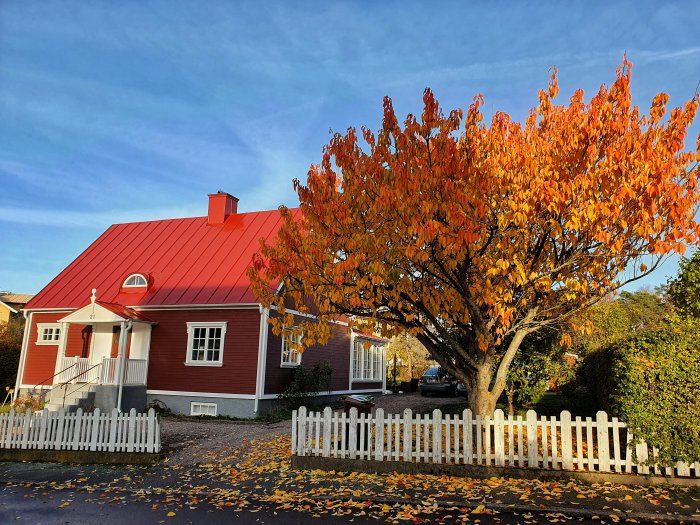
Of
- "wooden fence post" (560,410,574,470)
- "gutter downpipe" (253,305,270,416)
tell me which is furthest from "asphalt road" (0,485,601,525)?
"gutter downpipe" (253,305,270,416)

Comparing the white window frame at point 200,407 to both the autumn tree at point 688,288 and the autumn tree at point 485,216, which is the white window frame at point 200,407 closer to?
the autumn tree at point 485,216

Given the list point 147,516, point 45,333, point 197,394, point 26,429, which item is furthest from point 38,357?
point 147,516

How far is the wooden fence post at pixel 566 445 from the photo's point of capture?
27.5ft

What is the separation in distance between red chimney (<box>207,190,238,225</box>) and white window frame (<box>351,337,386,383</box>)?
849cm

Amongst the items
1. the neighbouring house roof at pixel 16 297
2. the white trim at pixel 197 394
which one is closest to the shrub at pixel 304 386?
the white trim at pixel 197 394

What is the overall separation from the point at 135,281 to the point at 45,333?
4.39m

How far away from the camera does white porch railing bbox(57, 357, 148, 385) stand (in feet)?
55.4

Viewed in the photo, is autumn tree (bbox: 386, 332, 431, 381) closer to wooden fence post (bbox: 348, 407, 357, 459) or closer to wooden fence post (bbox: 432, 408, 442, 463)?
wooden fence post (bbox: 348, 407, 357, 459)

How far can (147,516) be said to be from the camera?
705 cm

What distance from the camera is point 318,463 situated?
9.39 metres

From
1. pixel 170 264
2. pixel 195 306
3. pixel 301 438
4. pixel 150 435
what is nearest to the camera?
pixel 301 438

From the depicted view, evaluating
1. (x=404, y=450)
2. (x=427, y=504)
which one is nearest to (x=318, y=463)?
(x=404, y=450)

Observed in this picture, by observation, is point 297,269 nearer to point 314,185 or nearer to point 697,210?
point 314,185

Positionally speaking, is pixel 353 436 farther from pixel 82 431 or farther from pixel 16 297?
pixel 16 297
